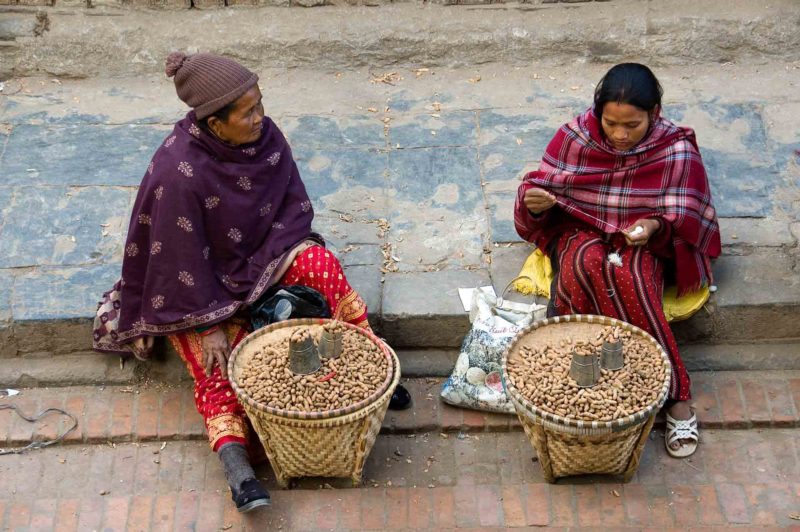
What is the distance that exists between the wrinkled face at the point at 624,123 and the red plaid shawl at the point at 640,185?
77mm

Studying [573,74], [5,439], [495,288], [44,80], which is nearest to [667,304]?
[495,288]

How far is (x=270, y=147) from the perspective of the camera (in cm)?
419

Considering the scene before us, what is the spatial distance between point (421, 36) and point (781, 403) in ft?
8.92

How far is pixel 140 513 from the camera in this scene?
3.90 meters

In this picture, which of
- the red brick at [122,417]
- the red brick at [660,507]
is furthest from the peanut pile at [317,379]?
the red brick at [660,507]

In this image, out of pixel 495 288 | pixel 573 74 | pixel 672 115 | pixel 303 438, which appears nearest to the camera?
pixel 303 438

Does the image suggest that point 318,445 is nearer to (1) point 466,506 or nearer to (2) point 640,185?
(1) point 466,506

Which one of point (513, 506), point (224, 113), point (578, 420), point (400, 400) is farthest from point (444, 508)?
point (224, 113)

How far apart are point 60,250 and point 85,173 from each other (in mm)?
570

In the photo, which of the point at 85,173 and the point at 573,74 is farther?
the point at 573,74

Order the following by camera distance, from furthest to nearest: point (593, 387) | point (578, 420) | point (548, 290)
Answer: point (548, 290) < point (593, 387) < point (578, 420)

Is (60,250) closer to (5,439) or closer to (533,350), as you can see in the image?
(5,439)

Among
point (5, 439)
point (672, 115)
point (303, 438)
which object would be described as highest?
point (672, 115)

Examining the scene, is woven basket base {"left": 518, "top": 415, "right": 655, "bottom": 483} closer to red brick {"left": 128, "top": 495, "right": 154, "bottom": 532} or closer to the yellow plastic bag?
the yellow plastic bag
